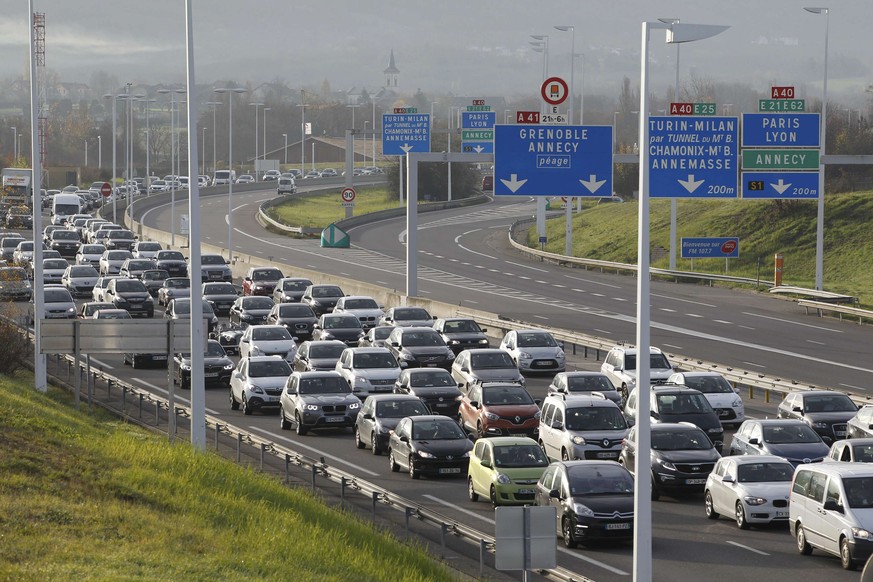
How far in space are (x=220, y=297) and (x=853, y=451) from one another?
36.5 metres

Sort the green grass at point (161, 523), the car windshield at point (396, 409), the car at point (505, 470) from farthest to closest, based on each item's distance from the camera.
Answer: the car windshield at point (396, 409) < the car at point (505, 470) < the green grass at point (161, 523)

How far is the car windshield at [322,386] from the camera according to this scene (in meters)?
34.3

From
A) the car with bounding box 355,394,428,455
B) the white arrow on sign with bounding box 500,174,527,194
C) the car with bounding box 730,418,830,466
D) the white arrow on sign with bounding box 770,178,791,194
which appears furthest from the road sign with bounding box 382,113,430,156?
the car with bounding box 730,418,830,466

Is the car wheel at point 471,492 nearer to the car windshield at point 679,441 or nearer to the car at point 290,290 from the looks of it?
the car windshield at point 679,441

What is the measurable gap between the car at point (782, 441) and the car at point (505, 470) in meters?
4.62

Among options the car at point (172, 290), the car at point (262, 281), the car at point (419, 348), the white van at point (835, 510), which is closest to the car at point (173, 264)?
the car at point (262, 281)

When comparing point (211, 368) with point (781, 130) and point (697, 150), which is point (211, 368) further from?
point (781, 130)

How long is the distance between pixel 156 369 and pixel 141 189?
109127 mm

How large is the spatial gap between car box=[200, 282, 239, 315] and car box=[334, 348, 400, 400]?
64.1 ft

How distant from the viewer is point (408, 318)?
48938 millimetres

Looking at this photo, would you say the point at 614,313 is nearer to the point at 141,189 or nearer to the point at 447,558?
the point at 447,558

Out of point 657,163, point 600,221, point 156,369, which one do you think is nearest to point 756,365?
point 657,163

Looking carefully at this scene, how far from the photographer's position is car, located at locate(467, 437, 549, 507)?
25.0m

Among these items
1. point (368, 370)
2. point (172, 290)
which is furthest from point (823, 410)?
point (172, 290)
